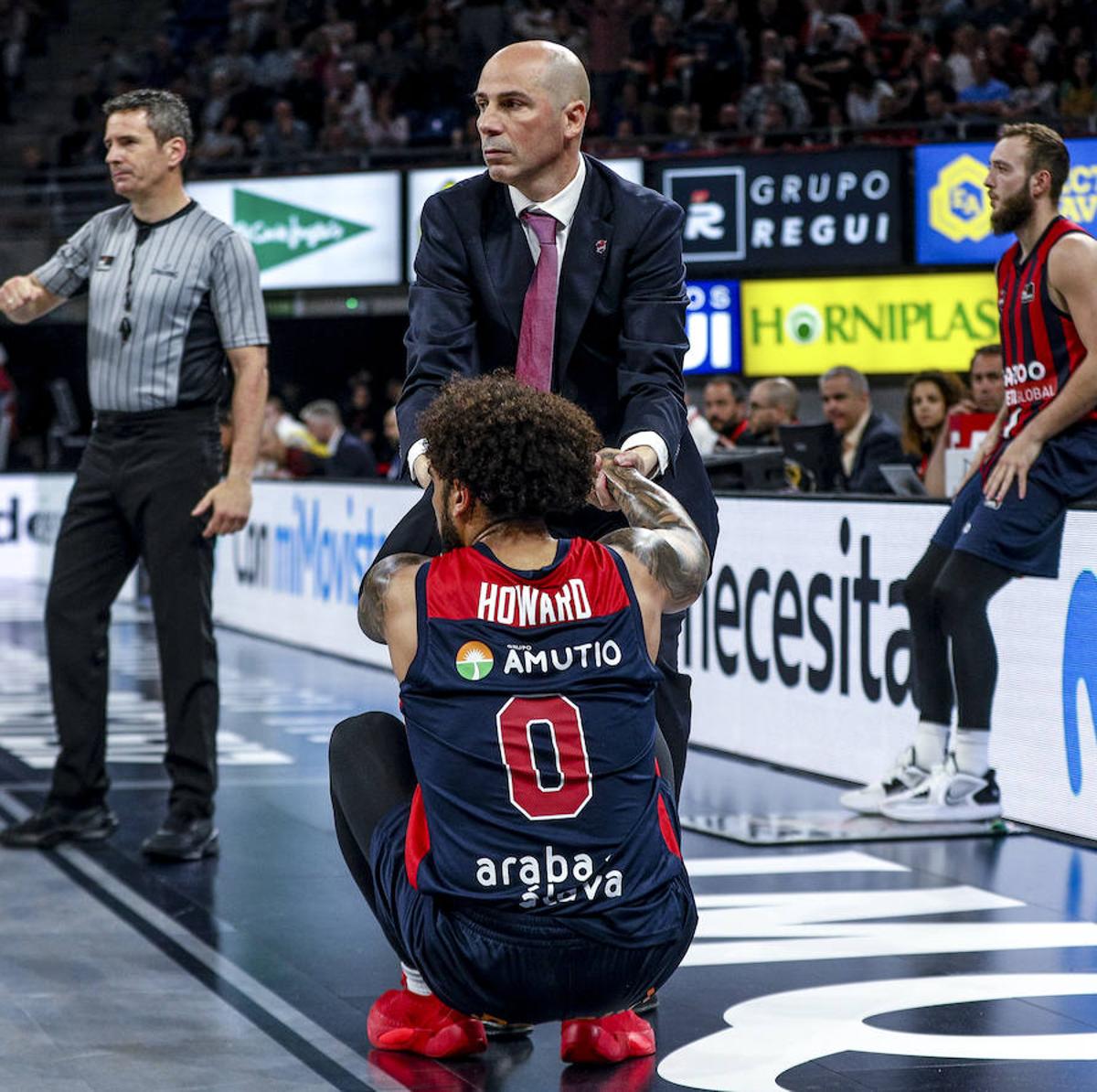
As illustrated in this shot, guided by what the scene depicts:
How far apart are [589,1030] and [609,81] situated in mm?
14511

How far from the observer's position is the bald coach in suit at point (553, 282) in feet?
11.6

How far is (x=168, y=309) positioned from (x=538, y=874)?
2.59m

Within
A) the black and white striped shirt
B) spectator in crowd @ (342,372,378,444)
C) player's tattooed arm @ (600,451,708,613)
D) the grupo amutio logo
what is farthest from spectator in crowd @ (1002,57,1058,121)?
player's tattooed arm @ (600,451,708,613)

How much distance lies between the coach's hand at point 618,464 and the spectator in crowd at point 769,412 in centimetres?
683

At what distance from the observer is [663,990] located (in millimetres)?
3832

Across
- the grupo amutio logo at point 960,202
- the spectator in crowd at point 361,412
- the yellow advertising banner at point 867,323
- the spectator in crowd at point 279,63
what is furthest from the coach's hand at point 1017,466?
the spectator in crowd at point 279,63

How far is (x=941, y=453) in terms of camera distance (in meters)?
7.63

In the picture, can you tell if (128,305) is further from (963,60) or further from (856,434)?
(963,60)

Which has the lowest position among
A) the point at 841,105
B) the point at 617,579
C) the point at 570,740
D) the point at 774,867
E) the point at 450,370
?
the point at 774,867

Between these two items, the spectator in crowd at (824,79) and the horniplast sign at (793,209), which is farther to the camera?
the spectator in crowd at (824,79)

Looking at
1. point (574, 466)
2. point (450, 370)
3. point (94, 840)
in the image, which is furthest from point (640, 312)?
point (94, 840)

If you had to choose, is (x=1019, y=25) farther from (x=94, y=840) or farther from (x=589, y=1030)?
(x=589, y=1030)

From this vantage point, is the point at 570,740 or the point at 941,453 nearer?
the point at 570,740

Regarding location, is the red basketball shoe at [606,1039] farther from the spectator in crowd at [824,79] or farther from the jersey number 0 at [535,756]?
the spectator in crowd at [824,79]
